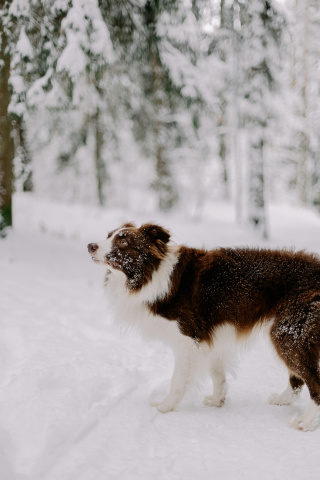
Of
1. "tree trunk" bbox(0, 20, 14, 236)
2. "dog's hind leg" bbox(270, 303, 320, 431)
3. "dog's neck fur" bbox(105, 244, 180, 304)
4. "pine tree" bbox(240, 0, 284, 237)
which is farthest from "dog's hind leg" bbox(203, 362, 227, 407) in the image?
"pine tree" bbox(240, 0, 284, 237)

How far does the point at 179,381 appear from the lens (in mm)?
3830

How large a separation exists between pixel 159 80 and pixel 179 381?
9706 millimetres

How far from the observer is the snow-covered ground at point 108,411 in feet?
9.40

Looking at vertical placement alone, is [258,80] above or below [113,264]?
above

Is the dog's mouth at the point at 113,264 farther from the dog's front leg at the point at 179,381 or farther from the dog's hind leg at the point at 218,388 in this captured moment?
the dog's hind leg at the point at 218,388

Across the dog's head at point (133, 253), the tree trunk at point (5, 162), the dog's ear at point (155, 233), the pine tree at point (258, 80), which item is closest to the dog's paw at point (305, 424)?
the dog's head at point (133, 253)

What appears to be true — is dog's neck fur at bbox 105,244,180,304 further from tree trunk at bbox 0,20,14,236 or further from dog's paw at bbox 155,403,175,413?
tree trunk at bbox 0,20,14,236

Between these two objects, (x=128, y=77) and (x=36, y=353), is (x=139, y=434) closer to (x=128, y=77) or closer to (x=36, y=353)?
(x=36, y=353)

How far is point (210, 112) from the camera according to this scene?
10.6 m

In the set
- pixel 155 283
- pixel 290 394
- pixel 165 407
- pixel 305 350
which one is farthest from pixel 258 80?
pixel 165 407

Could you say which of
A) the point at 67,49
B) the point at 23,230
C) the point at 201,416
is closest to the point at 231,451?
the point at 201,416

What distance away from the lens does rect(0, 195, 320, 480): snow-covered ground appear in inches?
113

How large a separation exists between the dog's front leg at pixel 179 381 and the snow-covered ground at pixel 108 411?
0.28 feet

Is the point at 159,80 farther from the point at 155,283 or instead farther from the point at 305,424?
the point at 305,424
